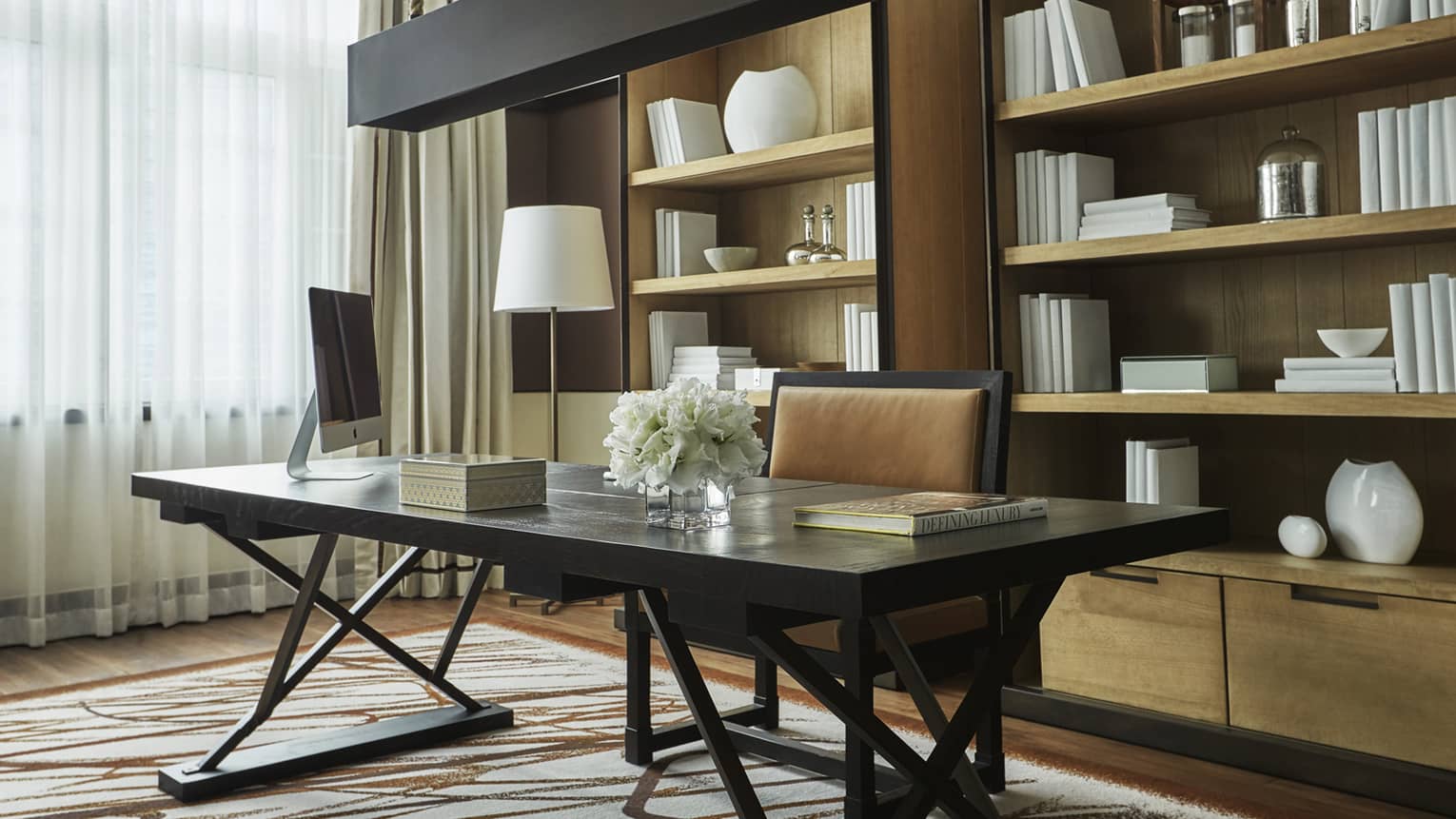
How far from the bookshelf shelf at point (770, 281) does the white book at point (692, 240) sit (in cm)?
9

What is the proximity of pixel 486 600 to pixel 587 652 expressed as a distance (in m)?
1.07

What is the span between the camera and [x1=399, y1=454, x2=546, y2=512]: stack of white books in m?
1.89

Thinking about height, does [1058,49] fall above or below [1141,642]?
above

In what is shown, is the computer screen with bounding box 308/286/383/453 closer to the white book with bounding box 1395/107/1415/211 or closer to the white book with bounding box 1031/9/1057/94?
the white book with bounding box 1031/9/1057/94

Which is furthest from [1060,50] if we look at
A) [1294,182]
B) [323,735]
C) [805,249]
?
[323,735]

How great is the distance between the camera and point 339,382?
2516 mm

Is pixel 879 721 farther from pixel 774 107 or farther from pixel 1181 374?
pixel 774 107

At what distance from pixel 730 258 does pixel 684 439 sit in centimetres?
244

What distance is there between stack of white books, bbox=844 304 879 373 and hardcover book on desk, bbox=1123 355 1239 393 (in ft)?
2.61

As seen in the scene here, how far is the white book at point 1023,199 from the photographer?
313 cm

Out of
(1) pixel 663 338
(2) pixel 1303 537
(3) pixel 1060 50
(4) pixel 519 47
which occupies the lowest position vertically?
(2) pixel 1303 537

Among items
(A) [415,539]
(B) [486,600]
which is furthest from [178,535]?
(A) [415,539]

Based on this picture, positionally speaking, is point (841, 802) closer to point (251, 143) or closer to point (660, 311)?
point (660, 311)

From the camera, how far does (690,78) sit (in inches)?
169
